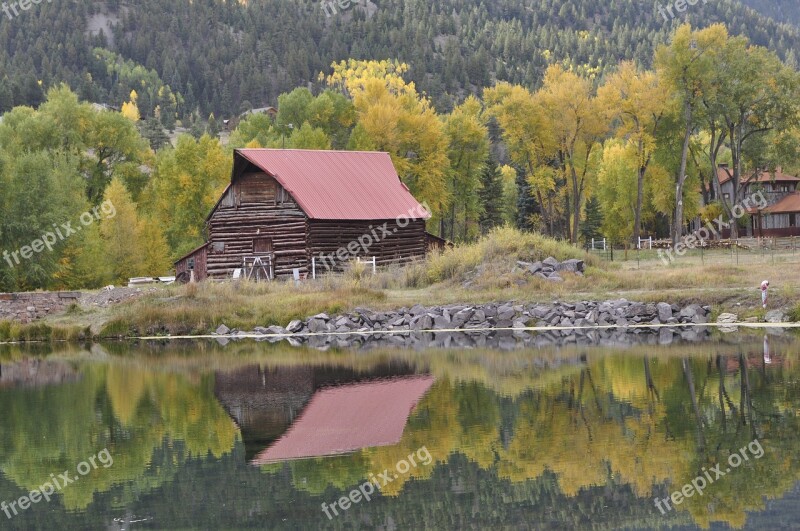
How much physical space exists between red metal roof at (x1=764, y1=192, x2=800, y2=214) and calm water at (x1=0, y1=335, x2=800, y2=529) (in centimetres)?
6368

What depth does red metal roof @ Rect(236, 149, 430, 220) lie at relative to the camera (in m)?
56.8

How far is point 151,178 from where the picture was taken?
272 feet

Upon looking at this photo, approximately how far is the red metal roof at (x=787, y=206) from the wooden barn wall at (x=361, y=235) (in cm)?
4265

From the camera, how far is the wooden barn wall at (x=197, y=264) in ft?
194

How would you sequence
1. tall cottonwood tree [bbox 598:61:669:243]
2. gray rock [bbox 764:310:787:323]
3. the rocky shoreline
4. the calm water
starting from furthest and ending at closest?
tall cottonwood tree [bbox 598:61:669:243], gray rock [bbox 764:310:787:323], the rocky shoreline, the calm water

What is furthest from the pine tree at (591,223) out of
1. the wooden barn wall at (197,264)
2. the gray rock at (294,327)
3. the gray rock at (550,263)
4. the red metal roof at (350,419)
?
the red metal roof at (350,419)

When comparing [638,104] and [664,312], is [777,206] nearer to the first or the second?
[638,104]

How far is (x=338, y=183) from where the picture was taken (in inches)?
2323

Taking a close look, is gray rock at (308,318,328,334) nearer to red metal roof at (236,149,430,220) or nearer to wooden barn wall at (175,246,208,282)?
red metal roof at (236,149,430,220)

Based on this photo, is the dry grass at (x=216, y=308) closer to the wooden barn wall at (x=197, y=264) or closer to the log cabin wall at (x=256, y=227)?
the log cabin wall at (x=256, y=227)

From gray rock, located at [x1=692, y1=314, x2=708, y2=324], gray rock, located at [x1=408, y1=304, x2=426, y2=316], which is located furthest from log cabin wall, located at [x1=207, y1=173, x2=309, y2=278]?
gray rock, located at [x1=692, y1=314, x2=708, y2=324]

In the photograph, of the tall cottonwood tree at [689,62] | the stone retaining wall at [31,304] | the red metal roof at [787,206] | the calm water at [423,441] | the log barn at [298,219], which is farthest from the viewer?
the red metal roof at [787,206]

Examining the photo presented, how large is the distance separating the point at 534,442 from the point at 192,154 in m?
58.7

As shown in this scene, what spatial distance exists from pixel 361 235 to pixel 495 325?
18418 mm
